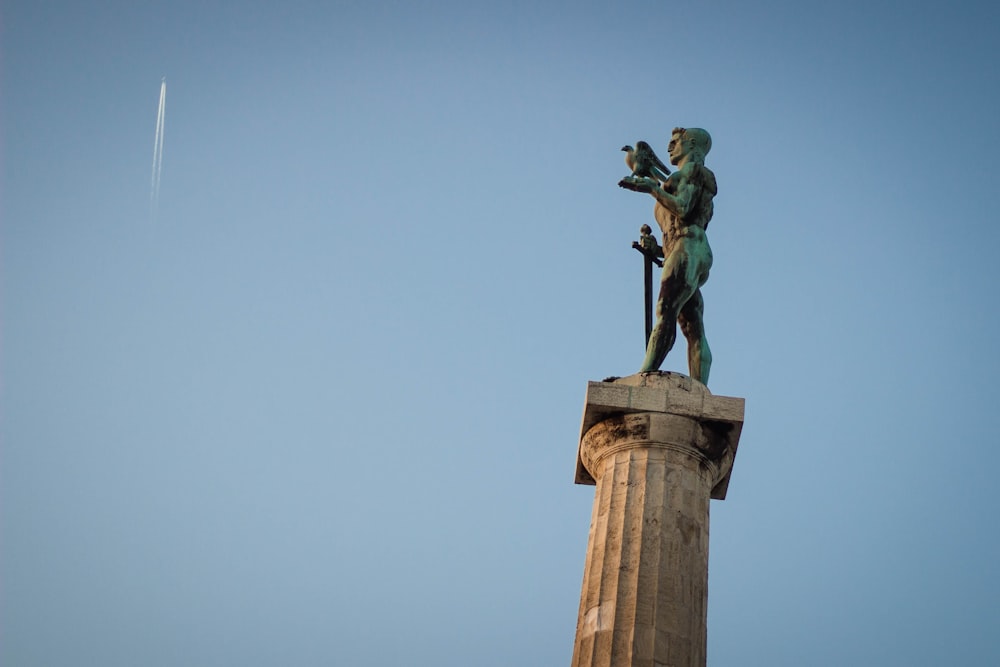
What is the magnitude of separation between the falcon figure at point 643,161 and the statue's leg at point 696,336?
6.34 feet

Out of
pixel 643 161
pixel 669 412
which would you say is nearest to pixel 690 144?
pixel 643 161

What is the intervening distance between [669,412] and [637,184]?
358 cm

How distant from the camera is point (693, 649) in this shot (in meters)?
12.7

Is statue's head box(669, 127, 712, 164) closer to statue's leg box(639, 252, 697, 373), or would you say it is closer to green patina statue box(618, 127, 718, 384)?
green patina statue box(618, 127, 718, 384)

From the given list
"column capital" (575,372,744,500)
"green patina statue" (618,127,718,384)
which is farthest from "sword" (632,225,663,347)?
"column capital" (575,372,744,500)

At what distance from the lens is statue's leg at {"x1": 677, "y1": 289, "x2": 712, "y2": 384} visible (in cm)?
1599

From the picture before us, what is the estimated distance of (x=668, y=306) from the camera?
15.6 m

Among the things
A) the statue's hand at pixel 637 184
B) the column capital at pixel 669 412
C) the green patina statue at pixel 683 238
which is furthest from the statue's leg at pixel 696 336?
the statue's hand at pixel 637 184

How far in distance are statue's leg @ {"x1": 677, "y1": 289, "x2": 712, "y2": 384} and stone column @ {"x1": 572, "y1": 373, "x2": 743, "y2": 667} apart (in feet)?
3.71

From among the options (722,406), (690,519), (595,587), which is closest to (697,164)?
(722,406)

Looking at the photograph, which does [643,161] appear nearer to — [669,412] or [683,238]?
[683,238]

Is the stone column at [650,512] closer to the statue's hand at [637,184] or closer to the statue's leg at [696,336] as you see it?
the statue's leg at [696,336]

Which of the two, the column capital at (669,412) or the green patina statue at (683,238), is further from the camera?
the green patina statue at (683,238)

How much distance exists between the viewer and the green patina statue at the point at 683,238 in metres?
15.6
